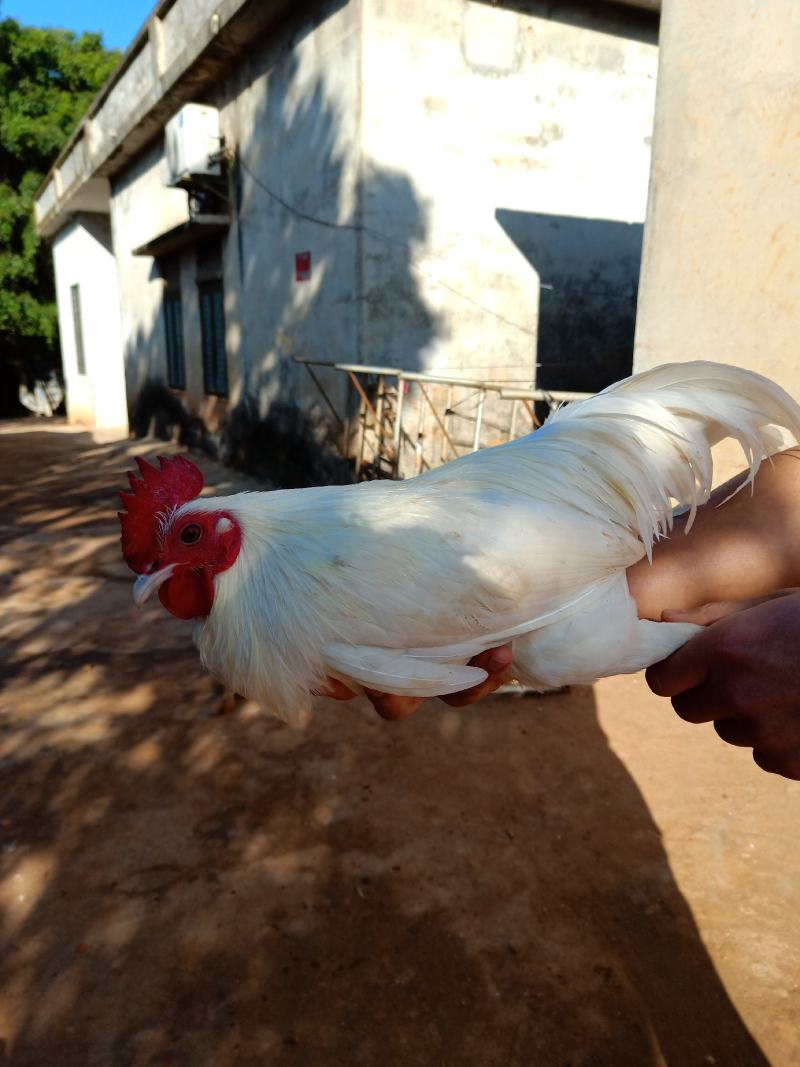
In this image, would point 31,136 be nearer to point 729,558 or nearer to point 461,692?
point 461,692

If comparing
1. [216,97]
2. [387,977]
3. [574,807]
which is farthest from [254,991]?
[216,97]

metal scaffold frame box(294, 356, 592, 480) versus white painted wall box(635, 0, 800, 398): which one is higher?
white painted wall box(635, 0, 800, 398)

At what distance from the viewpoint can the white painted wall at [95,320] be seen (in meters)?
18.7

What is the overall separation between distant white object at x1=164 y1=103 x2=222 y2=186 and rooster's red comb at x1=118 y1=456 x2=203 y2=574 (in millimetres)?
10283

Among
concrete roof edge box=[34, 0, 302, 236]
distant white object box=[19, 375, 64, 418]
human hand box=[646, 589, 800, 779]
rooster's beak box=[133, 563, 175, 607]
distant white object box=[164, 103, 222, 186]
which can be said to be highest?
concrete roof edge box=[34, 0, 302, 236]

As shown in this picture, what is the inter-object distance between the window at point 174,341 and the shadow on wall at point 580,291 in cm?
819

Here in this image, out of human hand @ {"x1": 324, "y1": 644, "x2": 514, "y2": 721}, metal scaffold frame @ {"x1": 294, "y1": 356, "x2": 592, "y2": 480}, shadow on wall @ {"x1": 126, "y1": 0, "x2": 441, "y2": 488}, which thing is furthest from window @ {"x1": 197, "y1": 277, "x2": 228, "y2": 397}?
human hand @ {"x1": 324, "y1": 644, "x2": 514, "y2": 721}

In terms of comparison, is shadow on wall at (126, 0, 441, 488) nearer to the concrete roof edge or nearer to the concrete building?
the concrete building

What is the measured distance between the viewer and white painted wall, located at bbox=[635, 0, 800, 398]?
353cm

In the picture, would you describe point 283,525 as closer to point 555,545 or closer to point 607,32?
point 555,545

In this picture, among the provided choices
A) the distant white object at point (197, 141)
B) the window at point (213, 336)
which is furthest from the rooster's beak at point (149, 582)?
the window at point (213, 336)

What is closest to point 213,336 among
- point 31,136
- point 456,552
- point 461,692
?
point 461,692

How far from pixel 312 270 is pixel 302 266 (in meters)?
0.26

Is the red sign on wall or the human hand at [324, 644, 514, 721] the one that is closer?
the human hand at [324, 644, 514, 721]
